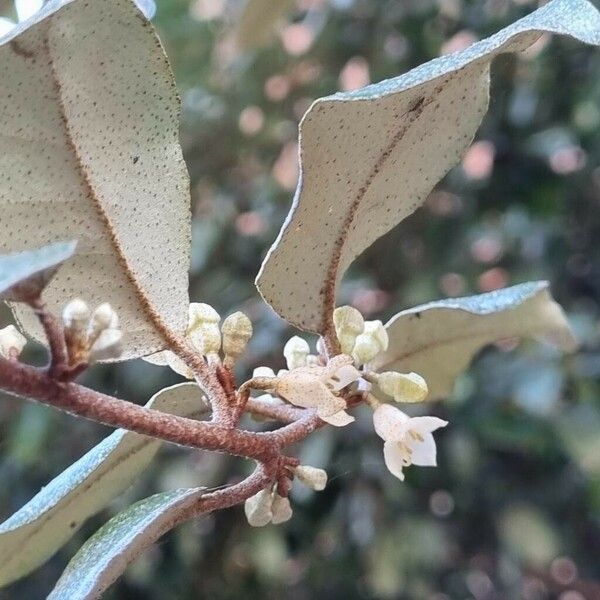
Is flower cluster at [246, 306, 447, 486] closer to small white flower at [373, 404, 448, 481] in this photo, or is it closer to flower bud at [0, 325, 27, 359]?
small white flower at [373, 404, 448, 481]

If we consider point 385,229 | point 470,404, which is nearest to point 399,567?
point 470,404

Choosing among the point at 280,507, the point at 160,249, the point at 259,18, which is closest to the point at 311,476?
the point at 280,507

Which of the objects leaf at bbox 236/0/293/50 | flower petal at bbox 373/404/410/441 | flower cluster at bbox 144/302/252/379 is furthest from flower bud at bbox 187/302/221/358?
leaf at bbox 236/0/293/50

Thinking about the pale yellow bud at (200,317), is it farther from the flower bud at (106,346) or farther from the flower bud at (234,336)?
the flower bud at (106,346)

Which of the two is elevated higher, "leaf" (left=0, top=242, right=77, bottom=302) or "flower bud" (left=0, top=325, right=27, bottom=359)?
"leaf" (left=0, top=242, right=77, bottom=302)

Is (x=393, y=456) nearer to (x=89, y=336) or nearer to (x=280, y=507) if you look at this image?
(x=280, y=507)

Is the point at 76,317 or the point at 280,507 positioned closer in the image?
the point at 76,317
